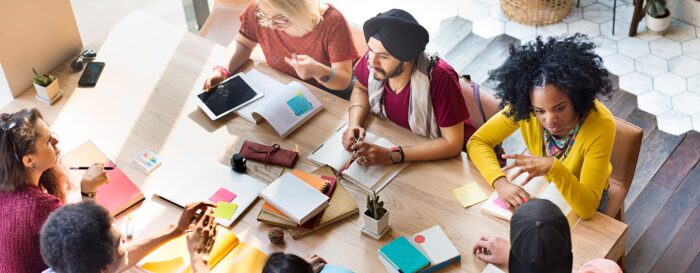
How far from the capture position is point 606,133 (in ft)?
8.57

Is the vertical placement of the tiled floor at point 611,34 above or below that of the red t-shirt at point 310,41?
below

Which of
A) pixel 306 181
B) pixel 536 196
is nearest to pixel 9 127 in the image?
pixel 306 181

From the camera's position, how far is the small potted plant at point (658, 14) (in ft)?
15.5

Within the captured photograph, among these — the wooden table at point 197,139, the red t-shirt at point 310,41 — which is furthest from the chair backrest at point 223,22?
the red t-shirt at point 310,41

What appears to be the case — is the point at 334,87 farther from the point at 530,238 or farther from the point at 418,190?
the point at 530,238

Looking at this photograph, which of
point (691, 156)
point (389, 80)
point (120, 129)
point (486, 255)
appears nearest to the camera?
point (486, 255)

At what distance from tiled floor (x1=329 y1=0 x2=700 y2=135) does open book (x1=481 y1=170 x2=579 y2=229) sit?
162 cm

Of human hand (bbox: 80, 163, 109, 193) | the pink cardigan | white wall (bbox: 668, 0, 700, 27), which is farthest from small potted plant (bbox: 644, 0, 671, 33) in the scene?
the pink cardigan

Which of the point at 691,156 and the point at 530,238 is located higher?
the point at 530,238

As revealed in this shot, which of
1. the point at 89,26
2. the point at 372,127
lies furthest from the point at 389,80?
the point at 89,26

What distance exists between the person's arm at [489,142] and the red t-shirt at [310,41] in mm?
780

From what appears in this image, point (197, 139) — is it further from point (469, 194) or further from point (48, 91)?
point (469, 194)

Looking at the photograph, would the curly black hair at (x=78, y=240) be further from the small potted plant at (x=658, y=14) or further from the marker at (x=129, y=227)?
the small potted plant at (x=658, y=14)

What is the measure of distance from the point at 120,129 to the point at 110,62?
51 cm
